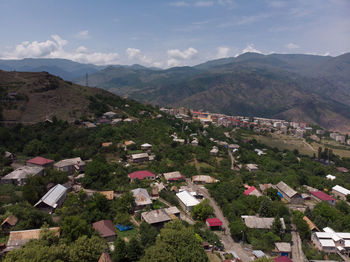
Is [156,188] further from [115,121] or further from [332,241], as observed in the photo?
[115,121]

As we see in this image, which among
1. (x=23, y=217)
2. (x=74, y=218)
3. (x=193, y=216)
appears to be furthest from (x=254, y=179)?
(x=23, y=217)

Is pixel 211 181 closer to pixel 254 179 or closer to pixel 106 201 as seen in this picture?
pixel 254 179

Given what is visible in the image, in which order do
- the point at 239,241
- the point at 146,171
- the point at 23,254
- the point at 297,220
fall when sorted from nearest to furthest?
the point at 23,254
the point at 239,241
the point at 297,220
the point at 146,171

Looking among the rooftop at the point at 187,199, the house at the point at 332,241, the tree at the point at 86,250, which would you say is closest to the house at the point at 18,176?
the tree at the point at 86,250

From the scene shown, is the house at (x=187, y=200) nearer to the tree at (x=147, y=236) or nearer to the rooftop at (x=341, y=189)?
the tree at (x=147, y=236)

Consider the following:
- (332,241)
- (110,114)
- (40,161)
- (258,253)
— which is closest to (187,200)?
(258,253)

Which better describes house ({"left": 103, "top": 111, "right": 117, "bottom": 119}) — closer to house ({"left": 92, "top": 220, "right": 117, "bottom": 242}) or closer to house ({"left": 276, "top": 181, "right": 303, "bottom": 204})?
house ({"left": 92, "top": 220, "right": 117, "bottom": 242})
